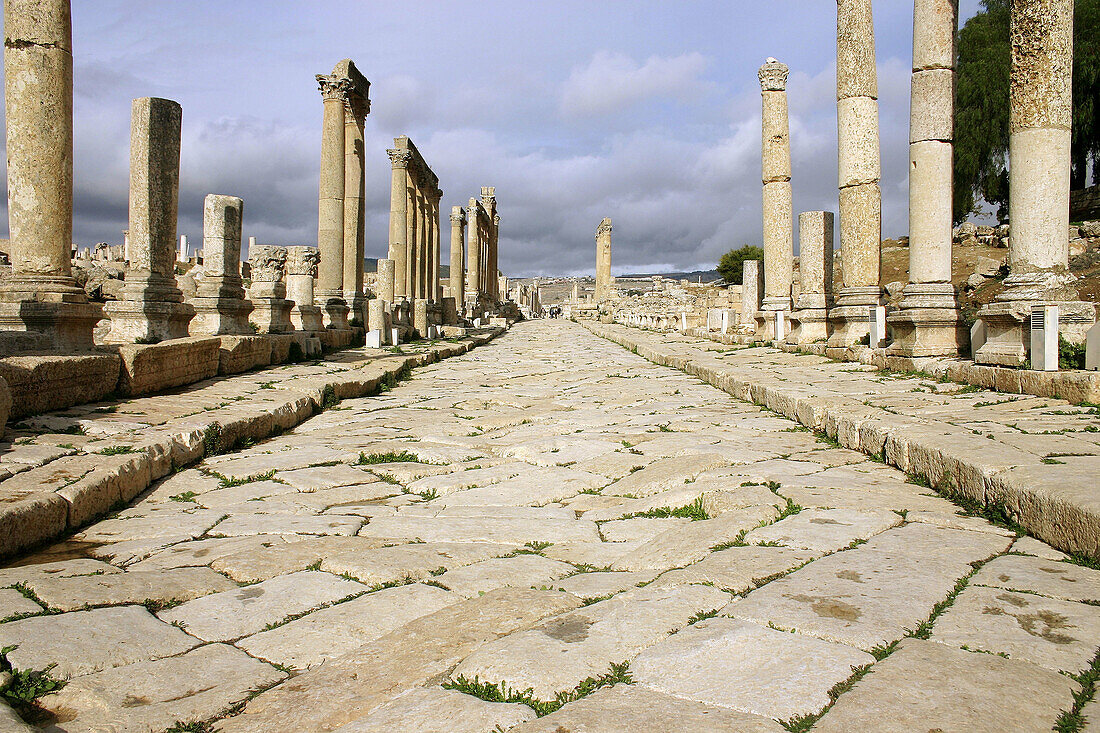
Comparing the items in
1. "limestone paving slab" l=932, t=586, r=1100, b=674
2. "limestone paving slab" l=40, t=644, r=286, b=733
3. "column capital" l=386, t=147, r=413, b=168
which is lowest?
"limestone paving slab" l=40, t=644, r=286, b=733

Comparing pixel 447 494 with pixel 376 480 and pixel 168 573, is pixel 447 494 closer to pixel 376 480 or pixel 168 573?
pixel 376 480

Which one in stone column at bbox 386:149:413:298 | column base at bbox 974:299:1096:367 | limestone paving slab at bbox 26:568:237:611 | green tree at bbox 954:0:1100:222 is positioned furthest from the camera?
green tree at bbox 954:0:1100:222

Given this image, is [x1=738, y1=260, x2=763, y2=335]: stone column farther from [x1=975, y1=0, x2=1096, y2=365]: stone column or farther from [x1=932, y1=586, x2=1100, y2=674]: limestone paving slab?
[x1=932, y1=586, x2=1100, y2=674]: limestone paving slab

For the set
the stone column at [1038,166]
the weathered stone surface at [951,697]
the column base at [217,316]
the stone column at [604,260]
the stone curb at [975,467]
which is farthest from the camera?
the stone column at [604,260]

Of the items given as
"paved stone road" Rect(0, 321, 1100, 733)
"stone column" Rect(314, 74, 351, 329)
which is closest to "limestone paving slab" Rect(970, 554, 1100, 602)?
"paved stone road" Rect(0, 321, 1100, 733)

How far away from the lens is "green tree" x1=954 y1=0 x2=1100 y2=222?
1148 inches

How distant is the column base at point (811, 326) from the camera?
46.9ft

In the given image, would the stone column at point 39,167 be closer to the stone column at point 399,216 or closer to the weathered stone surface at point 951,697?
the weathered stone surface at point 951,697

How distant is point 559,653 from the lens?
2309 millimetres

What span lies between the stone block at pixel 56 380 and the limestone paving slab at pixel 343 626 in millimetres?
3818

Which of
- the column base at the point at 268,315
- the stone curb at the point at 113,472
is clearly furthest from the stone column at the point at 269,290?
the stone curb at the point at 113,472

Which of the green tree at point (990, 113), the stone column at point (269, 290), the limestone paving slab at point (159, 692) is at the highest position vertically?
the green tree at point (990, 113)

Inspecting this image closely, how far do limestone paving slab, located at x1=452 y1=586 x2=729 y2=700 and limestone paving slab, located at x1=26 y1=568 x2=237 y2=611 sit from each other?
1.36 m

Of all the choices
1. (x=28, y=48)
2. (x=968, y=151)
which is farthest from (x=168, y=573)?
(x=968, y=151)
